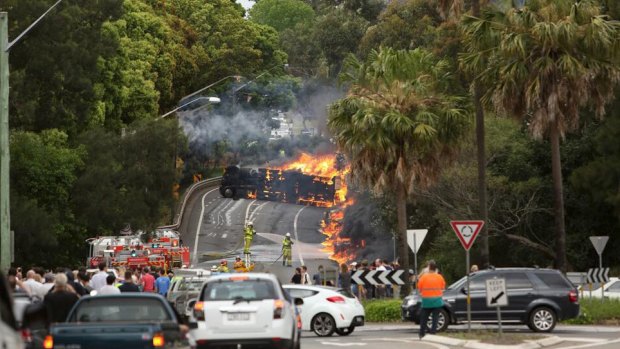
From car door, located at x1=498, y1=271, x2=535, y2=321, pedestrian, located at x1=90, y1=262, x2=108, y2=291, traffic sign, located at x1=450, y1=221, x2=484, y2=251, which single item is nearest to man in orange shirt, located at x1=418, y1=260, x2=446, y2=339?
traffic sign, located at x1=450, y1=221, x2=484, y2=251

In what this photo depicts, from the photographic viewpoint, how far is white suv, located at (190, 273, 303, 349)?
21.8 meters

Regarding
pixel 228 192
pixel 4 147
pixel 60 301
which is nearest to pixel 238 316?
pixel 60 301

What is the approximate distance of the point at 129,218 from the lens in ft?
179

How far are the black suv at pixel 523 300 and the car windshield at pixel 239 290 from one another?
33.4 ft

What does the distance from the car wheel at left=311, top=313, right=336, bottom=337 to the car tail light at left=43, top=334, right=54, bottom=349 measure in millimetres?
15247

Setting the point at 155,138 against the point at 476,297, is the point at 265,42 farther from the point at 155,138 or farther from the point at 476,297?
the point at 476,297

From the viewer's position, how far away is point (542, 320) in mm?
31250

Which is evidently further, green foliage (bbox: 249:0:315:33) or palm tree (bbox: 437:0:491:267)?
green foliage (bbox: 249:0:315:33)

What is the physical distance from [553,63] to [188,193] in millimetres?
57879

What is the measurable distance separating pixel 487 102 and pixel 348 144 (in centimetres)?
498

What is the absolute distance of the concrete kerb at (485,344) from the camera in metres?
25.9

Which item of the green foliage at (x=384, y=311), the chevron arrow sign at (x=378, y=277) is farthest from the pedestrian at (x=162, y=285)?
the chevron arrow sign at (x=378, y=277)

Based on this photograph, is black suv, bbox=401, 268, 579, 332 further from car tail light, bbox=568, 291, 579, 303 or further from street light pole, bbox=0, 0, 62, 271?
street light pole, bbox=0, 0, 62, 271

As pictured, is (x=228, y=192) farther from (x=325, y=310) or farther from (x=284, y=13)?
(x=325, y=310)
